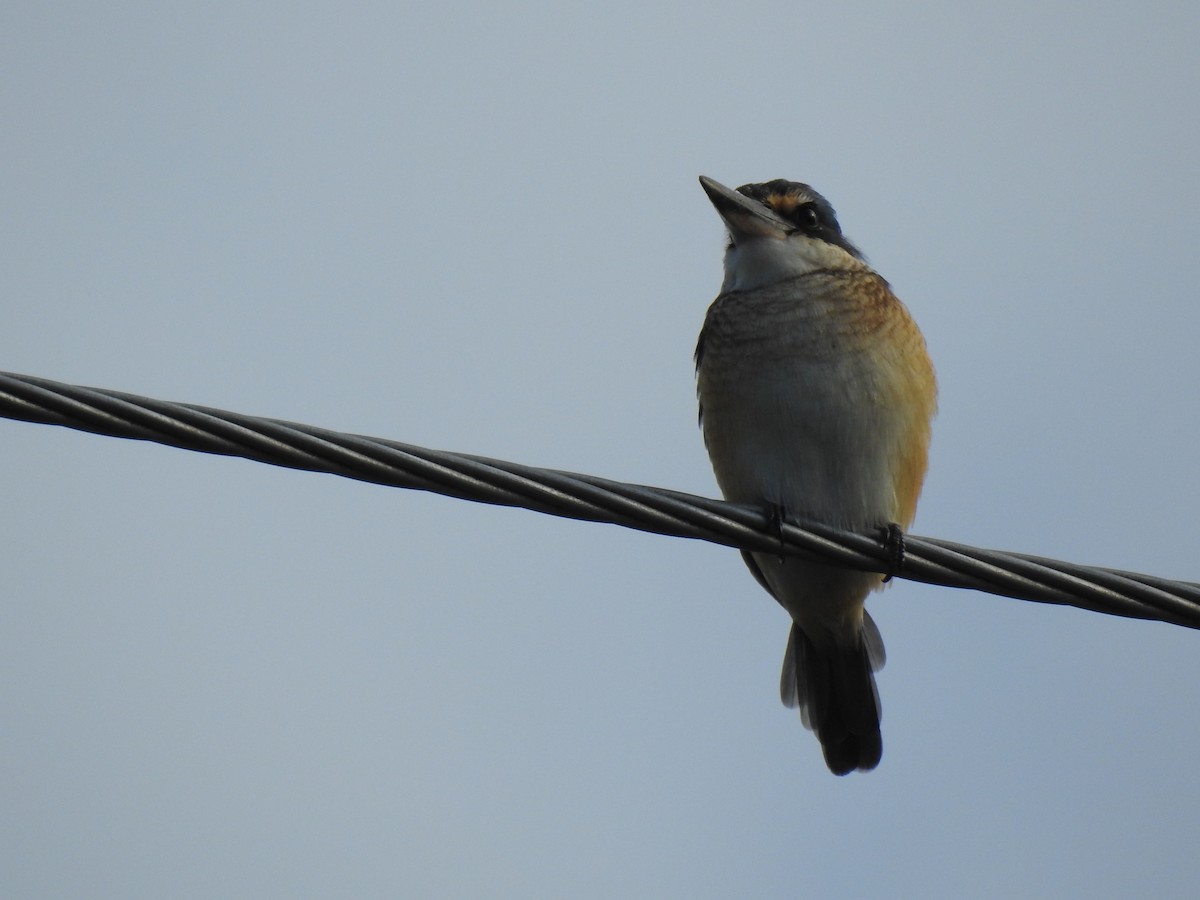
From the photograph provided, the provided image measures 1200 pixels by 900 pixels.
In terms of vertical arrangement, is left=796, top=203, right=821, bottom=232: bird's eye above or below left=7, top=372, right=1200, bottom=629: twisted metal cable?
above

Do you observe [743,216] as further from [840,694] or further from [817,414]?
[840,694]

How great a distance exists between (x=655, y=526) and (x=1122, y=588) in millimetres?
1332

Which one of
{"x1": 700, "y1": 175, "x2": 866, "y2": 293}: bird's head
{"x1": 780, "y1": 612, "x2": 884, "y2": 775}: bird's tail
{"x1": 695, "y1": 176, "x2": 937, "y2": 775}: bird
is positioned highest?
{"x1": 700, "y1": 175, "x2": 866, "y2": 293}: bird's head

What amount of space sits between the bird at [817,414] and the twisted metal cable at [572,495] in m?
1.09

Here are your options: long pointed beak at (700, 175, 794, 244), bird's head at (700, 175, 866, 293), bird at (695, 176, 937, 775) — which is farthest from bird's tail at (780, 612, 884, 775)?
long pointed beak at (700, 175, 794, 244)

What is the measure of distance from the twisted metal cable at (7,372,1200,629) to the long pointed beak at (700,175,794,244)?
8.67ft

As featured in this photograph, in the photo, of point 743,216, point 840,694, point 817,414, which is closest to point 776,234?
point 743,216

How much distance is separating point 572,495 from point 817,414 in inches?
90.5

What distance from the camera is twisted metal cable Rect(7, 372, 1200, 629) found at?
11.1 ft

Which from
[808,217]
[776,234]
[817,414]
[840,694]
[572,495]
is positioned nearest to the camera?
[572,495]

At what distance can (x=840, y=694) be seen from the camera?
671 centimetres

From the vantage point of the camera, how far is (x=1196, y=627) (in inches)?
160

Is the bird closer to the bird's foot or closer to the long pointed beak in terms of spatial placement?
the long pointed beak

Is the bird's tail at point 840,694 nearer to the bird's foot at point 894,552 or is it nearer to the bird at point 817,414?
the bird at point 817,414
